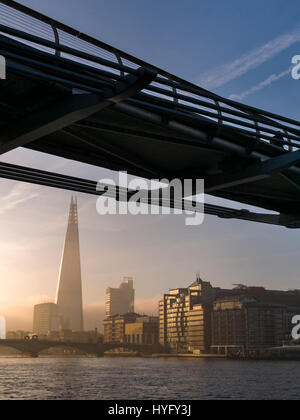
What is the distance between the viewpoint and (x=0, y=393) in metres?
46.9

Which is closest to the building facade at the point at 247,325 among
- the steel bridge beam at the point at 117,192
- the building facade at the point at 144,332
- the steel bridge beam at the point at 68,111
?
the building facade at the point at 144,332

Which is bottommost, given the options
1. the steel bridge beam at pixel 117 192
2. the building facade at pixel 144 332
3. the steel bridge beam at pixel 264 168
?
the building facade at pixel 144 332

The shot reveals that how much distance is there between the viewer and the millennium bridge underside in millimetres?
10172

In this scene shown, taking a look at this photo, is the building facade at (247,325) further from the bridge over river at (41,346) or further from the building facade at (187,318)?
the bridge over river at (41,346)

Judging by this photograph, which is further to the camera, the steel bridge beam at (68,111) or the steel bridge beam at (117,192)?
the steel bridge beam at (117,192)

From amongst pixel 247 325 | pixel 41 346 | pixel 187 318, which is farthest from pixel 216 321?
pixel 41 346

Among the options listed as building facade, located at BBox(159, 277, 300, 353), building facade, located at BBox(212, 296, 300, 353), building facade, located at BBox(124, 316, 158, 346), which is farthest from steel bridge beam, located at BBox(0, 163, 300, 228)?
building facade, located at BBox(124, 316, 158, 346)

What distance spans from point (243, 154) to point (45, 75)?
8031mm

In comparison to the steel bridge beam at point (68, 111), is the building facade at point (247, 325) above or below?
below

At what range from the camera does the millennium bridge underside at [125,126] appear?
33.4ft

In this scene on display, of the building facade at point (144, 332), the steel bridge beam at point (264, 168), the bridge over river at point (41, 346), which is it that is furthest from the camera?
the building facade at point (144, 332)

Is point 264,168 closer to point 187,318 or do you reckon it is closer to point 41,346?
point 41,346

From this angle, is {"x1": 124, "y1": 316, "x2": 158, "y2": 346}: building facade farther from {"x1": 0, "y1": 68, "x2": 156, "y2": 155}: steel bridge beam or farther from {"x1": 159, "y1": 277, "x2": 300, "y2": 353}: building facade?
{"x1": 0, "y1": 68, "x2": 156, "y2": 155}: steel bridge beam

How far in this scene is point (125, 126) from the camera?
1331 centimetres
